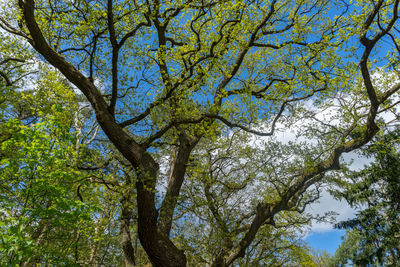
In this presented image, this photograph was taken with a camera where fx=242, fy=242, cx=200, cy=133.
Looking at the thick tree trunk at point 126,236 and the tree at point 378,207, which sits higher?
the tree at point 378,207

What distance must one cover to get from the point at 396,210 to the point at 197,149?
1401 cm

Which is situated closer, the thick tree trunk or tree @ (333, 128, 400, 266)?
the thick tree trunk

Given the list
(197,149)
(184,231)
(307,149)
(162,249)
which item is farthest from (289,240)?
(162,249)

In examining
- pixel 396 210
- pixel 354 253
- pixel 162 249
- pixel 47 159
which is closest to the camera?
pixel 47 159

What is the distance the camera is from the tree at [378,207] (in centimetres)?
1534

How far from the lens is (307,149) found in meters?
9.31

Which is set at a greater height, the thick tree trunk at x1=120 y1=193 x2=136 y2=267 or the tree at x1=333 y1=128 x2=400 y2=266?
the tree at x1=333 y1=128 x2=400 y2=266

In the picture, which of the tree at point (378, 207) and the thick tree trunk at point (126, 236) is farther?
the tree at point (378, 207)

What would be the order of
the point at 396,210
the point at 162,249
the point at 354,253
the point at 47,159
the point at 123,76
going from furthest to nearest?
the point at 354,253
the point at 396,210
the point at 123,76
the point at 162,249
the point at 47,159

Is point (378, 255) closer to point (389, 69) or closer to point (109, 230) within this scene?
point (389, 69)

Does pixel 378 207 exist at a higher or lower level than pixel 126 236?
higher

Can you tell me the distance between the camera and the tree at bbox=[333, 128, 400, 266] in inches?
604

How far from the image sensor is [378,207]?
16172 millimetres

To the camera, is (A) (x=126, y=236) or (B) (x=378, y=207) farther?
(B) (x=378, y=207)
